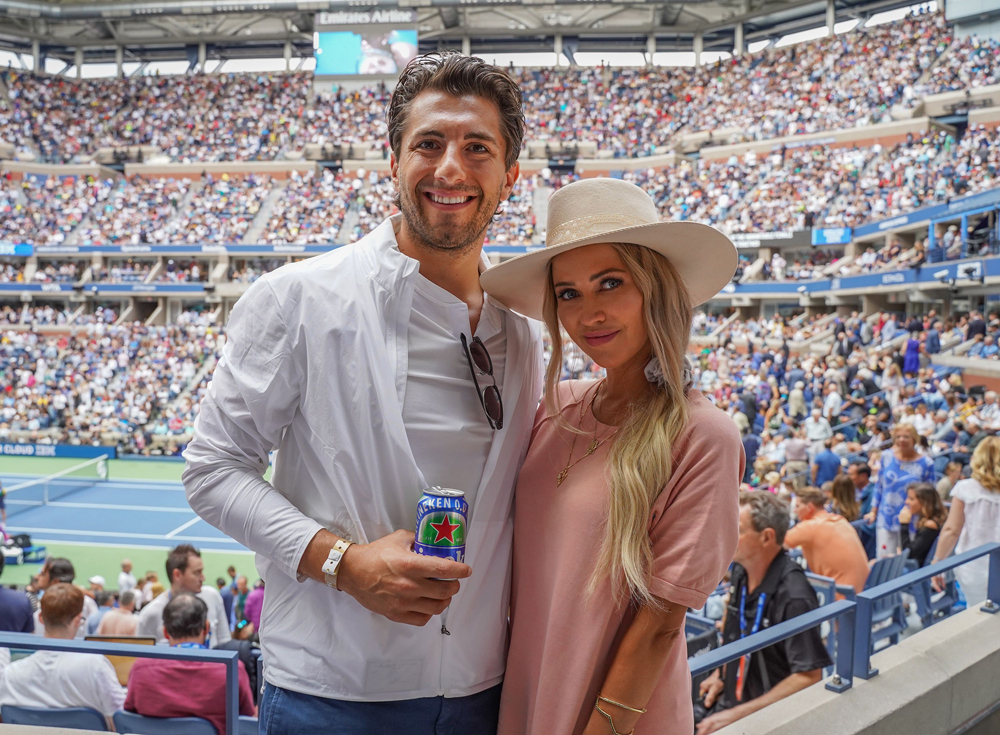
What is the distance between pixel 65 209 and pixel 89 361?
12.1 meters

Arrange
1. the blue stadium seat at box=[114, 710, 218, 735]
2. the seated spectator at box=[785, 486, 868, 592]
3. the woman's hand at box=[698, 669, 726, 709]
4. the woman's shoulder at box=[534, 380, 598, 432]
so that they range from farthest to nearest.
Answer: the seated spectator at box=[785, 486, 868, 592] < the blue stadium seat at box=[114, 710, 218, 735] < the woman's hand at box=[698, 669, 726, 709] < the woman's shoulder at box=[534, 380, 598, 432]

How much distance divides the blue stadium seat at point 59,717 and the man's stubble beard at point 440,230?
279cm

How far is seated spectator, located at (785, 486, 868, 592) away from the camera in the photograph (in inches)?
167

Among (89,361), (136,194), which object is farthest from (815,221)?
(136,194)

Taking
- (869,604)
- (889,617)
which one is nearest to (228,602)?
(889,617)

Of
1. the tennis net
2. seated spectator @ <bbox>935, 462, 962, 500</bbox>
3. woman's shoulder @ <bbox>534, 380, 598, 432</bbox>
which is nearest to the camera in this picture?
woman's shoulder @ <bbox>534, 380, 598, 432</bbox>

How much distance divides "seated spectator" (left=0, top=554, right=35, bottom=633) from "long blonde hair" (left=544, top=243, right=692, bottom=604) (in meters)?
4.74

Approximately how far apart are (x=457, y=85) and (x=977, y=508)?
4765 millimetres

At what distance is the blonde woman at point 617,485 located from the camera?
1.59 metres

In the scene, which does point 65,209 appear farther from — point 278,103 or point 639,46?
point 639,46

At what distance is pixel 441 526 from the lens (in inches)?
59.6

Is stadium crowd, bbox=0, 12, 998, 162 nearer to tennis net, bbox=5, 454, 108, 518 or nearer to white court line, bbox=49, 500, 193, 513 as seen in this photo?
tennis net, bbox=5, 454, 108, 518

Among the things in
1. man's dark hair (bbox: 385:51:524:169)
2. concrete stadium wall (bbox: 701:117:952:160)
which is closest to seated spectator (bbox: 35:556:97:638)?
man's dark hair (bbox: 385:51:524:169)

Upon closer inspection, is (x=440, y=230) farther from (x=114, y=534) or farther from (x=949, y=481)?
(x=114, y=534)
